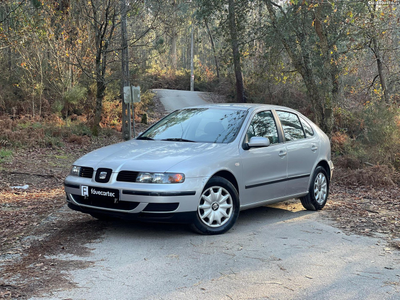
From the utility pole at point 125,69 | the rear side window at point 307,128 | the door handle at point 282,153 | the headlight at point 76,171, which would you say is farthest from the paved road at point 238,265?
the utility pole at point 125,69

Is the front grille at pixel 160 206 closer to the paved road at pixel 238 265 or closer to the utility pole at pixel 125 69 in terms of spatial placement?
the paved road at pixel 238 265

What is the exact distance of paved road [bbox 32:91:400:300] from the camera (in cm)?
417

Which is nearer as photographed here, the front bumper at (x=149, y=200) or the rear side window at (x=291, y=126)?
the front bumper at (x=149, y=200)

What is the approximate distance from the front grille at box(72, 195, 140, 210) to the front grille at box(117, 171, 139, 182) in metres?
0.27

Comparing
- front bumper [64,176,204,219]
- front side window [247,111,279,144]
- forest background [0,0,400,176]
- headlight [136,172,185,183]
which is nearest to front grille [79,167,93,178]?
front bumper [64,176,204,219]

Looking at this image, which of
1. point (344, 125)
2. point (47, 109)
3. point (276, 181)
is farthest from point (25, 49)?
point (276, 181)

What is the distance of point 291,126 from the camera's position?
774 cm

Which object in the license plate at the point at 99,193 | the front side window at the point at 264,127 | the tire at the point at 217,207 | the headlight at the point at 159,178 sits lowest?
the tire at the point at 217,207

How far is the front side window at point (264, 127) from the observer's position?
6.89m

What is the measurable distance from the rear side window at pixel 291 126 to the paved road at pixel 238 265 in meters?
1.51

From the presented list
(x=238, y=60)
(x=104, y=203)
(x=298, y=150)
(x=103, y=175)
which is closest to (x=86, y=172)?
(x=103, y=175)

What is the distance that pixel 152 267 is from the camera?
4793mm

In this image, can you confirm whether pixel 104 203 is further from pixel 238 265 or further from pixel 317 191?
pixel 317 191

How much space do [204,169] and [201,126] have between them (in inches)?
47.4
